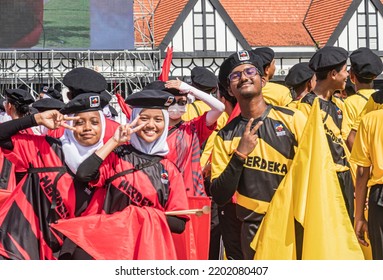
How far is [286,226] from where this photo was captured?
20.9ft

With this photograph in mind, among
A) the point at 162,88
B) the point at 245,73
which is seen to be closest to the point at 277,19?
the point at 162,88

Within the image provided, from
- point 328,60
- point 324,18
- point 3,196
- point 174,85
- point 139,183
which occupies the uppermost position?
point 324,18

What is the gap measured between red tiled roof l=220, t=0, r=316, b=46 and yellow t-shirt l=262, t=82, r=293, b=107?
29.4m

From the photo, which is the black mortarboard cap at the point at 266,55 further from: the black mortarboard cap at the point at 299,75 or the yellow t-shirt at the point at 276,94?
the black mortarboard cap at the point at 299,75

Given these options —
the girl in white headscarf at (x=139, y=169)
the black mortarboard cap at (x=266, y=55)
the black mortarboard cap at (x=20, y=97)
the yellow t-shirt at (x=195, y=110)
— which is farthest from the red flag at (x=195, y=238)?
the yellow t-shirt at (x=195, y=110)

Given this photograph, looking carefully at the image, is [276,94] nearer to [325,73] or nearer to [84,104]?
[325,73]

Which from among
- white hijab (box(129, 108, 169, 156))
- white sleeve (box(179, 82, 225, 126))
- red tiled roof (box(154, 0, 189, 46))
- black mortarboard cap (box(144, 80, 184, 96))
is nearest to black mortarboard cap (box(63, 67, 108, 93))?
black mortarboard cap (box(144, 80, 184, 96))

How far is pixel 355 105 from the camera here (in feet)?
30.1

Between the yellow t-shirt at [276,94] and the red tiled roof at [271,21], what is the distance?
29437 millimetres

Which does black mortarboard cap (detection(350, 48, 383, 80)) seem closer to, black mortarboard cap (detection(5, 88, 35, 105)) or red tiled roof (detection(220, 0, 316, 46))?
black mortarboard cap (detection(5, 88, 35, 105))

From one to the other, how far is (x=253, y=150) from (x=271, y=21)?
34.9m

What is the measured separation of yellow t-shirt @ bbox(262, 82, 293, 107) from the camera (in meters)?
9.59

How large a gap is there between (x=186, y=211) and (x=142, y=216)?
309mm

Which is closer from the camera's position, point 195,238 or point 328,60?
point 195,238
